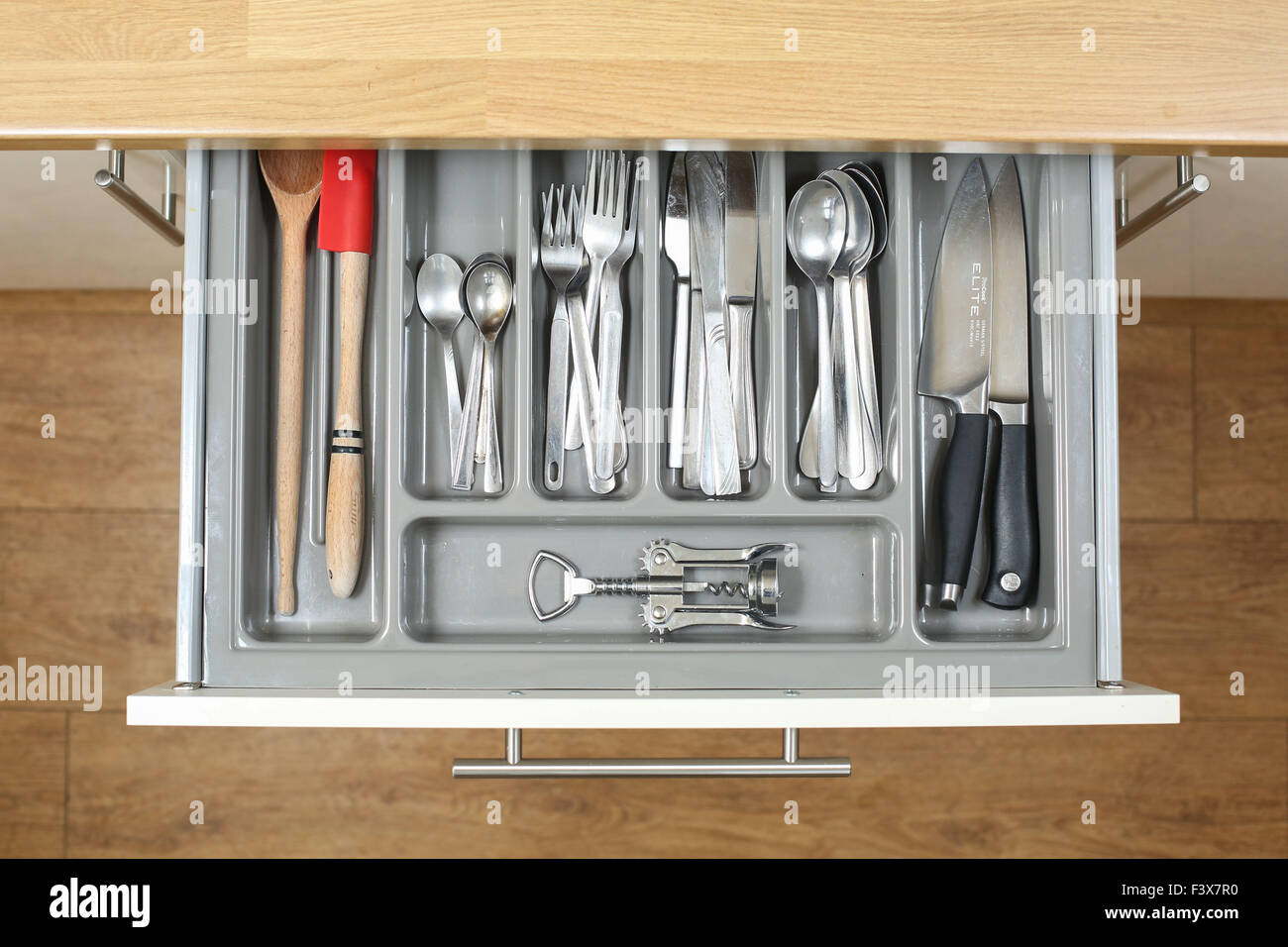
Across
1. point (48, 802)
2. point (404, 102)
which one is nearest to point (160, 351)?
point (48, 802)

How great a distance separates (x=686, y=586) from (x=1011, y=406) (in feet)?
0.90

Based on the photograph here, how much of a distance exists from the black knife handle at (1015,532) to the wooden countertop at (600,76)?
0.73 ft

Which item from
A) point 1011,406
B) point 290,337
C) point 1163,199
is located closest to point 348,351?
point 290,337

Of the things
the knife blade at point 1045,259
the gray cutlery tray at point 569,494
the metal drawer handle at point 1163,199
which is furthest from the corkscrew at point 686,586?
the metal drawer handle at point 1163,199

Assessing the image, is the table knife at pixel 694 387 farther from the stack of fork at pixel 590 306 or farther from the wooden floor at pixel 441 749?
Result: the wooden floor at pixel 441 749

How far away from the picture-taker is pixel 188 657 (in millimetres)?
637

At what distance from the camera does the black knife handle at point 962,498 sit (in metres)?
0.67

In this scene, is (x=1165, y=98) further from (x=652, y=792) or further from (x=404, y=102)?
(x=652, y=792)

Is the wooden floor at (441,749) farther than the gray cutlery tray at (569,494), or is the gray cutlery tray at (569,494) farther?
the wooden floor at (441,749)

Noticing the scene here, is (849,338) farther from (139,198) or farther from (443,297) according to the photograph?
(139,198)

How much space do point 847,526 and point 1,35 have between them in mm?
652

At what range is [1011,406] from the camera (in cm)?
69

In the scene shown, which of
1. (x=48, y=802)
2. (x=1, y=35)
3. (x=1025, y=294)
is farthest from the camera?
(x=48, y=802)

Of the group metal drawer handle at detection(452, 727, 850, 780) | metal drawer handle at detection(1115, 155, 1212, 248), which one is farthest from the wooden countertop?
metal drawer handle at detection(452, 727, 850, 780)
